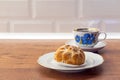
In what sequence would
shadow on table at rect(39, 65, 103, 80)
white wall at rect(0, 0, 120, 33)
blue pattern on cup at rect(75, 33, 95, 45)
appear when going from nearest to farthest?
1. shadow on table at rect(39, 65, 103, 80)
2. blue pattern on cup at rect(75, 33, 95, 45)
3. white wall at rect(0, 0, 120, 33)

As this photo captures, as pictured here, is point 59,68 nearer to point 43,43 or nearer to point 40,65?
point 40,65

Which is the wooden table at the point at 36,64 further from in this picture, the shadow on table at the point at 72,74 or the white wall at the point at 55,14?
the white wall at the point at 55,14

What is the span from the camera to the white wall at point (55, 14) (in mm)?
1863

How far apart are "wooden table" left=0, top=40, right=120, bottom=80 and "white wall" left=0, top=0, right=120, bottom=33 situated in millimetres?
916

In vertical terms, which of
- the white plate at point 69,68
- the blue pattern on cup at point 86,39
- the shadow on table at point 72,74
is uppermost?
the blue pattern on cup at point 86,39

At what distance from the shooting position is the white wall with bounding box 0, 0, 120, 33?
73.4 inches

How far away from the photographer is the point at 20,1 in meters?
1.86

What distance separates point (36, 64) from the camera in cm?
71

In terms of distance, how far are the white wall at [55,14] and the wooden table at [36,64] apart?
916 mm

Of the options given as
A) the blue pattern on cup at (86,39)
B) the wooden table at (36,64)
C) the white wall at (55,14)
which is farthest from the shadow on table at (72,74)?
the white wall at (55,14)

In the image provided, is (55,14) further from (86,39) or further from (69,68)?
(69,68)

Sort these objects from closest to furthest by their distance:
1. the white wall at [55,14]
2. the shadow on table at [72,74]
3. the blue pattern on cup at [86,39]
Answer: the shadow on table at [72,74] < the blue pattern on cup at [86,39] < the white wall at [55,14]

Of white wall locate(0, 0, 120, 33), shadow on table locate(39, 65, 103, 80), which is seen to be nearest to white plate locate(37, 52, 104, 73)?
shadow on table locate(39, 65, 103, 80)

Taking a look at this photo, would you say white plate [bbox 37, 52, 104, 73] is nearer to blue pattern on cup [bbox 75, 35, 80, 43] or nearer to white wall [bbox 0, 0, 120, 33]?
blue pattern on cup [bbox 75, 35, 80, 43]
